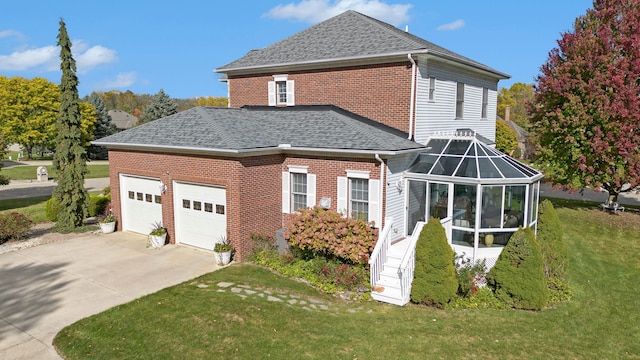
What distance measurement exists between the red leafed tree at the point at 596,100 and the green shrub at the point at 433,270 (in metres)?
13.1

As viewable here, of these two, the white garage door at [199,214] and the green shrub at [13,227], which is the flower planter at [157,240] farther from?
the green shrub at [13,227]

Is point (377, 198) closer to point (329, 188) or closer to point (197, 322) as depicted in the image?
point (329, 188)

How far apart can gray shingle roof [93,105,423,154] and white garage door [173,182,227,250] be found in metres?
1.53

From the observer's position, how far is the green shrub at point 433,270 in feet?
37.0

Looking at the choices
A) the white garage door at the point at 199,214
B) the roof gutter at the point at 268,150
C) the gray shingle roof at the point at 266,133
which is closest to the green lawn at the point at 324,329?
the white garage door at the point at 199,214

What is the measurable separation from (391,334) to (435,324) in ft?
4.61

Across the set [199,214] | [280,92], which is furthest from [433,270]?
[280,92]

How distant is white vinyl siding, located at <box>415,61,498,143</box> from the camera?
15461 mm

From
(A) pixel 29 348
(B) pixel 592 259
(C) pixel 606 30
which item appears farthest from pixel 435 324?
(C) pixel 606 30

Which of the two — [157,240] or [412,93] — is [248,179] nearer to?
[157,240]

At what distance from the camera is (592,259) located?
54.2ft

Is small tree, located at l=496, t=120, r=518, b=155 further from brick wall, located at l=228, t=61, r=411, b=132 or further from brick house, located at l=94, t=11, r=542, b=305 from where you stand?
brick wall, located at l=228, t=61, r=411, b=132

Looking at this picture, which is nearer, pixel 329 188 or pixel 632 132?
pixel 329 188

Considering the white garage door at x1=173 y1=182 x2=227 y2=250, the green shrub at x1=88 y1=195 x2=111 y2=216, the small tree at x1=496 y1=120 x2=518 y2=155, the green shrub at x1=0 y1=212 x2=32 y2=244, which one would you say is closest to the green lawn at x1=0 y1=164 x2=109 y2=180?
the green shrub at x1=88 y1=195 x2=111 y2=216
